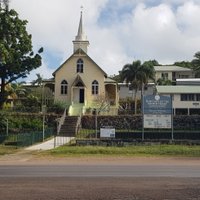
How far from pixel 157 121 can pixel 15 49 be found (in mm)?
18562

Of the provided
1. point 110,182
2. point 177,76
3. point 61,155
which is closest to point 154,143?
point 61,155

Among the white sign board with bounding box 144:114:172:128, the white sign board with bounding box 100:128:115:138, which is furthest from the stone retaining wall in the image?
the white sign board with bounding box 100:128:115:138

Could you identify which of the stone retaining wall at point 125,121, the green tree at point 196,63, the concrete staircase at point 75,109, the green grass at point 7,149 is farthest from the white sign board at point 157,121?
the green tree at point 196,63

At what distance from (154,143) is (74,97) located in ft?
93.5

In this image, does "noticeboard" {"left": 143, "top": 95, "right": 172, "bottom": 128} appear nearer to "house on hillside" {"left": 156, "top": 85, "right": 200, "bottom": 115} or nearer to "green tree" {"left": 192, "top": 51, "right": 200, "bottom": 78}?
"house on hillside" {"left": 156, "top": 85, "right": 200, "bottom": 115}

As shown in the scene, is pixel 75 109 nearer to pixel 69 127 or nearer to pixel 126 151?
pixel 69 127

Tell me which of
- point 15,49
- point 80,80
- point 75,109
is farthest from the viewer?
point 80,80

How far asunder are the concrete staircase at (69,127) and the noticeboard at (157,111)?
36.9 feet

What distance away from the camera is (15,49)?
53656 mm

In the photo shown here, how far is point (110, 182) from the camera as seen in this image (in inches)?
734

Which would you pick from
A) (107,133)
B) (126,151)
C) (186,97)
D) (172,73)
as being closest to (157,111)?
(107,133)

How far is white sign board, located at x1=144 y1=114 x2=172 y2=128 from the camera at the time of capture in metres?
44.4

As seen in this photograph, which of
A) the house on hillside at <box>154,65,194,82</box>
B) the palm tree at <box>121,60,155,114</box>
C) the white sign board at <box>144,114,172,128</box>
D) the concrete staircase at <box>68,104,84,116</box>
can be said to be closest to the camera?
the white sign board at <box>144,114,172,128</box>

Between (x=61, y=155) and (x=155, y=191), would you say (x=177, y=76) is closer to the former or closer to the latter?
(x=61, y=155)
